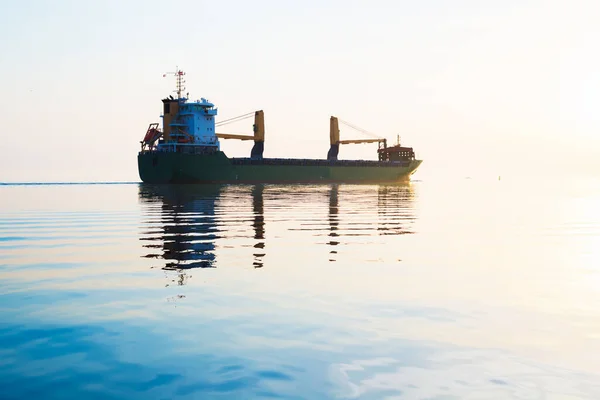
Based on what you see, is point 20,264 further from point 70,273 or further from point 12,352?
point 12,352

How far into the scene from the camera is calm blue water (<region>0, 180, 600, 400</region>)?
5.51 m

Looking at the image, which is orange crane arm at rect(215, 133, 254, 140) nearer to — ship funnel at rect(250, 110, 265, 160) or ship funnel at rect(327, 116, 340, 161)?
ship funnel at rect(250, 110, 265, 160)

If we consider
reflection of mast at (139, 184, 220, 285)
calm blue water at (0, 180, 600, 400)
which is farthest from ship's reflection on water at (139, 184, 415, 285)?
calm blue water at (0, 180, 600, 400)

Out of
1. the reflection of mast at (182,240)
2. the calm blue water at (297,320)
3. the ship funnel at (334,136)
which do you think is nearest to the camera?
the calm blue water at (297,320)

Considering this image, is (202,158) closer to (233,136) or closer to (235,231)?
(233,136)

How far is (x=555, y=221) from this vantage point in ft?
92.6

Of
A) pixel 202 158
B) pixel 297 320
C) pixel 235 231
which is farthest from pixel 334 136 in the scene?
pixel 297 320

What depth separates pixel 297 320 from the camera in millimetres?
7953

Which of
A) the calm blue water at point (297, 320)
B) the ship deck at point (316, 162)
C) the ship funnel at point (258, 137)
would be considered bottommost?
the calm blue water at point (297, 320)

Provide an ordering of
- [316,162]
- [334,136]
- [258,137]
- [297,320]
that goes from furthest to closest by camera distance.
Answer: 1. [334,136]
2. [316,162]
3. [258,137]
4. [297,320]

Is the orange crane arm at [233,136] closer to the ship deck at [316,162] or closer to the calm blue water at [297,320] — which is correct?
the ship deck at [316,162]

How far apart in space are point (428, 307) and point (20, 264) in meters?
9.87

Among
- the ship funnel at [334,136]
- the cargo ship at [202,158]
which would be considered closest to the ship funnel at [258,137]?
the cargo ship at [202,158]

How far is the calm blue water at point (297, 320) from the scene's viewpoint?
5.51 metres
